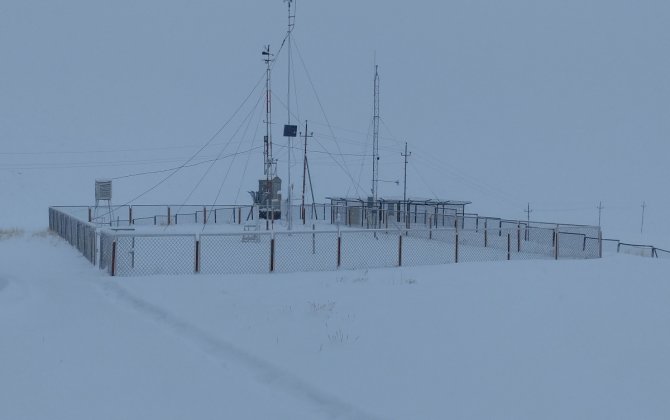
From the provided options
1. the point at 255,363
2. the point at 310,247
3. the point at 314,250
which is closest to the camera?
the point at 255,363

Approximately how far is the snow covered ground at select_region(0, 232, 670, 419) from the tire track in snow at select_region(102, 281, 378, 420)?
24mm

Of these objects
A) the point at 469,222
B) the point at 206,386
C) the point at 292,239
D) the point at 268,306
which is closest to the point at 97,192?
the point at 292,239

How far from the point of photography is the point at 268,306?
42.2 feet

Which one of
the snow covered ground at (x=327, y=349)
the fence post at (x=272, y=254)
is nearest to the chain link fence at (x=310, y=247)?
the fence post at (x=272, y=254)

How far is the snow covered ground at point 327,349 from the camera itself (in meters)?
7.55

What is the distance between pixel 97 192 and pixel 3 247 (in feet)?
23.9

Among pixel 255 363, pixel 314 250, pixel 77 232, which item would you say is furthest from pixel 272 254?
pixel 255 363

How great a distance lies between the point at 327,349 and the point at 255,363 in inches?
42.8

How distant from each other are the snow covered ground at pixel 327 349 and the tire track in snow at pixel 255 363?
24 millimetres

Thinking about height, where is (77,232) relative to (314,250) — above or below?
above

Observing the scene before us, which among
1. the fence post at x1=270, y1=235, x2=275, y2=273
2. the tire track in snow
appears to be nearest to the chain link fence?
the fence post at x1=270, y1=235, x2=275, y2=273

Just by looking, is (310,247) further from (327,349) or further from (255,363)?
(255,363)

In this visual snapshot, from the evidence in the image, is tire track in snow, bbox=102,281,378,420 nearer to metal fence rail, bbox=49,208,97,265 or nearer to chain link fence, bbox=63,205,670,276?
chain link fence, bbox=63,205,670,276

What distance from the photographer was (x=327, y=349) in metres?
9.62
